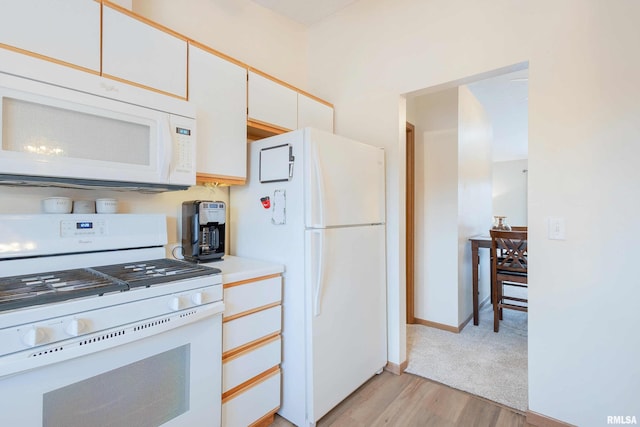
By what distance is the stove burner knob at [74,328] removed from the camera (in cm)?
99

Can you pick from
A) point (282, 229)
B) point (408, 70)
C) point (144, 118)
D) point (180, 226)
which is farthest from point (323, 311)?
point (408, 70)

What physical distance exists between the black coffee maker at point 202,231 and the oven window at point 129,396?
0.63 m

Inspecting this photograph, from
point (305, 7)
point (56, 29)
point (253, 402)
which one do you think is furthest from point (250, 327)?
point (305, 7)

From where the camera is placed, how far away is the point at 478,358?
253cm

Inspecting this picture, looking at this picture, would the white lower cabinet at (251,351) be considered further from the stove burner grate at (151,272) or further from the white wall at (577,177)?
the white wall at (577,177)

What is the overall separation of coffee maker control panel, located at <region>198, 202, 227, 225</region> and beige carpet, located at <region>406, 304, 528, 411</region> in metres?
1.84

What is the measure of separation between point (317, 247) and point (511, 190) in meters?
8.65

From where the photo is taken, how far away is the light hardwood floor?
70.0 inches

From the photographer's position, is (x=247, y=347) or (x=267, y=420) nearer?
(x=247, y=347)

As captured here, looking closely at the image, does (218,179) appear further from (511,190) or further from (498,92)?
(511,190)

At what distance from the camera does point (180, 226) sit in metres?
1.96

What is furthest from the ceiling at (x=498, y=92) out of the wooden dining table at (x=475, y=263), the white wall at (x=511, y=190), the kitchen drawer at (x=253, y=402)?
the kitchen drawer at (x=253, y=402)

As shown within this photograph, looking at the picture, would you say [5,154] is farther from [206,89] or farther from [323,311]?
[323,311]

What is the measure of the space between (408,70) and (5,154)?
2278 mm
